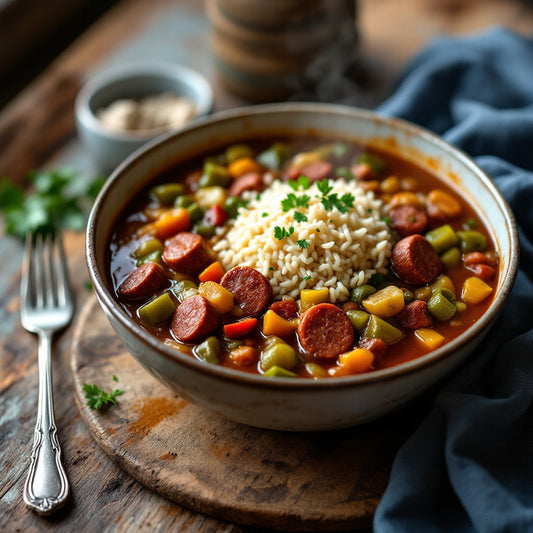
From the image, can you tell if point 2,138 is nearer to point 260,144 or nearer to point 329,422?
point 260,144

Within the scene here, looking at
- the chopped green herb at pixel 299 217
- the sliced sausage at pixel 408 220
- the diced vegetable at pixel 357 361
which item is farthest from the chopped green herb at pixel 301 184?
the diced vegetable at pixel 357 361

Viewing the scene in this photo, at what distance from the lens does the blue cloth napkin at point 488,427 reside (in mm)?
2594

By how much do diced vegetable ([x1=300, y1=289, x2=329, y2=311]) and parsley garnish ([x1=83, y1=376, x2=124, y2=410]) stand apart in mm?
975

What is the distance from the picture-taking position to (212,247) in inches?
136

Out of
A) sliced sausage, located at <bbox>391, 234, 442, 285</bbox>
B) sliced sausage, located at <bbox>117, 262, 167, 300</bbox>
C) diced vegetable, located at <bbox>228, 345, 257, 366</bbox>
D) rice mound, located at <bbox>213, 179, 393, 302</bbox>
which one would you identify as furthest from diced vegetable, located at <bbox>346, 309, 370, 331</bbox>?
sliced sausage, located at <bbox>117, 262, 167, 300</bbox>

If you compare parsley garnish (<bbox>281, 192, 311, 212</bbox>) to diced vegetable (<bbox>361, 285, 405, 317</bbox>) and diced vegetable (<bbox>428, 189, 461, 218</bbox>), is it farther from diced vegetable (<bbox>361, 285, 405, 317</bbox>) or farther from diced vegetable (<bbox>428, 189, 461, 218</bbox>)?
diced vegetable (<bbox>428, 189, 461, 218</bbox>)

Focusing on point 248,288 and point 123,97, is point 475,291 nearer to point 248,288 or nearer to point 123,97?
point 248,288

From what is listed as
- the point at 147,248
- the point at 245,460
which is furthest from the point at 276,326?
the point at 147,248

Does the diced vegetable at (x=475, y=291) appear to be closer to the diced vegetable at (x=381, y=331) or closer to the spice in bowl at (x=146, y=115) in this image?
the diced vegetable at (x=381, y=331)

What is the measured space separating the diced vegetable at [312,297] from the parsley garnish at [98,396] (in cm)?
97

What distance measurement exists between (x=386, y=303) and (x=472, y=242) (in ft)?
A: 2.30

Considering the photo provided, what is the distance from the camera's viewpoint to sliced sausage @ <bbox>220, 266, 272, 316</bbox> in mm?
3066

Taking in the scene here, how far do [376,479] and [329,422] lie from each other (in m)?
0.37

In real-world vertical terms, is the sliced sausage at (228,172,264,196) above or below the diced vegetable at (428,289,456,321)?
above
